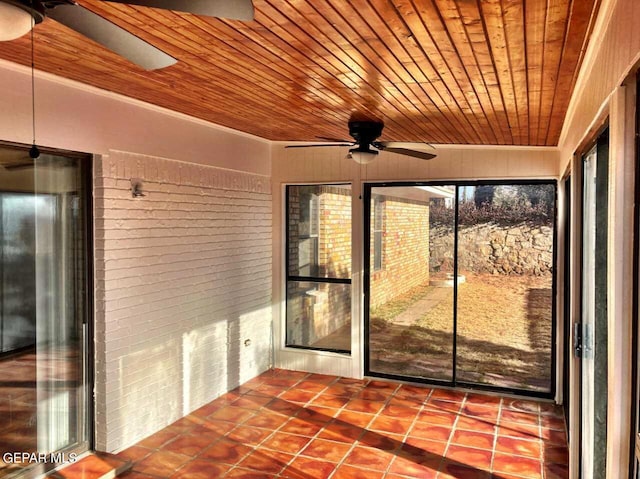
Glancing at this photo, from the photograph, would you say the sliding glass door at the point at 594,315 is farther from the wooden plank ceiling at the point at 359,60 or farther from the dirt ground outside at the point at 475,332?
the dirt ground outside at the point at 475,332

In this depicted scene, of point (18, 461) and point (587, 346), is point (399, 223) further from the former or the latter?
point (18, 461)

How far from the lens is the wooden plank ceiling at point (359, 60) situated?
6.70 ft

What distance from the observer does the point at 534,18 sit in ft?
6.55

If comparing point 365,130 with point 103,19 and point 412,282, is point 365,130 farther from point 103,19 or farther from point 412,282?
point 103,19

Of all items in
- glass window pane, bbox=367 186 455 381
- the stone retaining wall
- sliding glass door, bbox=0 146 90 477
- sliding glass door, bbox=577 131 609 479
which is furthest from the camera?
glass window pane, bbox=367 186 455 381

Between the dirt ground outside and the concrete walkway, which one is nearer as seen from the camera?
the dirt ground outside

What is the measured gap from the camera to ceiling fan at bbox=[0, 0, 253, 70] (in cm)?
138

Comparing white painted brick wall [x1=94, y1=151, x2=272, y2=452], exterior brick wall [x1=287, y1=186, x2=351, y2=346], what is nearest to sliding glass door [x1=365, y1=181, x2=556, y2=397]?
exterior brick wall [x1=287, y1=186, x2=351, y2=346]

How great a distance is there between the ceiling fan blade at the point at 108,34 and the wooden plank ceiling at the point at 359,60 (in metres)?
0.35

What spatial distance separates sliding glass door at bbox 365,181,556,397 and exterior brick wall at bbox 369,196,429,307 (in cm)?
1

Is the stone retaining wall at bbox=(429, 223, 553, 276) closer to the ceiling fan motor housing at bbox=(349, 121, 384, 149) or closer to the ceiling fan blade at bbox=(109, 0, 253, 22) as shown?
the ceiling fan motor housing at bbox=(349, 121, 384, 149)

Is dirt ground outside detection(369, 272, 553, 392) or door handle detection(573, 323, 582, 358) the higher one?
door handle detection(573, 323, 582, 358)

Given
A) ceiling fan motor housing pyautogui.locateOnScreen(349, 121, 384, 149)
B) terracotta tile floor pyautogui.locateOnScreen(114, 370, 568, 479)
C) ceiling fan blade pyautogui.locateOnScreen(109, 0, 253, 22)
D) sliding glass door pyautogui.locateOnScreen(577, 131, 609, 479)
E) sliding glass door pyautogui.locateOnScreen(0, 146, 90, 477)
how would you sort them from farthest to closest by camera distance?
ceiling fan motor housing pyautogui.locateOnScreen(349, 121, 384, 149)
terracotta tile floor pyautogui.locateOnScreen(114, 370, 568, 479)
sliding glass door pyautogui.locateOnScreen(0, 146, 90, 477)
sliding glass door pyautogui.locateOnScreen(577, 131, 609, 479)
ceiling fan blade pyautogui.locateOnScreen(109, 0, 253, 22)

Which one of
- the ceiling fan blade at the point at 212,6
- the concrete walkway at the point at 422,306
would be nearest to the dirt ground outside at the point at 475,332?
the concrete walkway at the point at 422,306
